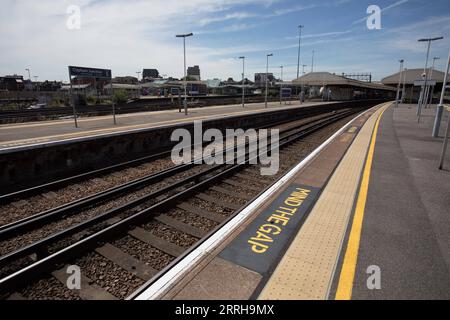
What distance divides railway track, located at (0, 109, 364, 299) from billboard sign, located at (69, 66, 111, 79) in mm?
11594

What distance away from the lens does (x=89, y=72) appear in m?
17.0

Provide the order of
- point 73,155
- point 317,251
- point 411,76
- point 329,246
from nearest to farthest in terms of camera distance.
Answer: point 317,251, point 329,246, point 73,155, point 411,76

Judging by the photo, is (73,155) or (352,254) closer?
(352,254)

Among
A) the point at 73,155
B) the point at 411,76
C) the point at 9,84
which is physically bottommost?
the point at 73,155

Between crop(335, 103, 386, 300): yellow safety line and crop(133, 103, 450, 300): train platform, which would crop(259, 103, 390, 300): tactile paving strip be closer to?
crop(133, 103, 450, 300): train platform

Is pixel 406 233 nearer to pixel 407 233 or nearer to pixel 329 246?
pixel 407 233

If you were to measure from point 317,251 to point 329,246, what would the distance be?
29 cm

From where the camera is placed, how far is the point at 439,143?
42.8 feet

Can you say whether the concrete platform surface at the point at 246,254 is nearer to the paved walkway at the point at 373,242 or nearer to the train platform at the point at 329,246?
the train platform at the point at 329,246

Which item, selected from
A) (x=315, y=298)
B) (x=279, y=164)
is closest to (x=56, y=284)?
(x=315, y=298)

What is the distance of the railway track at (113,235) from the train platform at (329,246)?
0.77m

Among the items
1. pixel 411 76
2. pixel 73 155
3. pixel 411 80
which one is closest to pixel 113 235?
pixel 73 155

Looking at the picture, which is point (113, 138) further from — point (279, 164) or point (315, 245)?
point (315, 245)

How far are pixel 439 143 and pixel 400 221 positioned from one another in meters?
10.8
